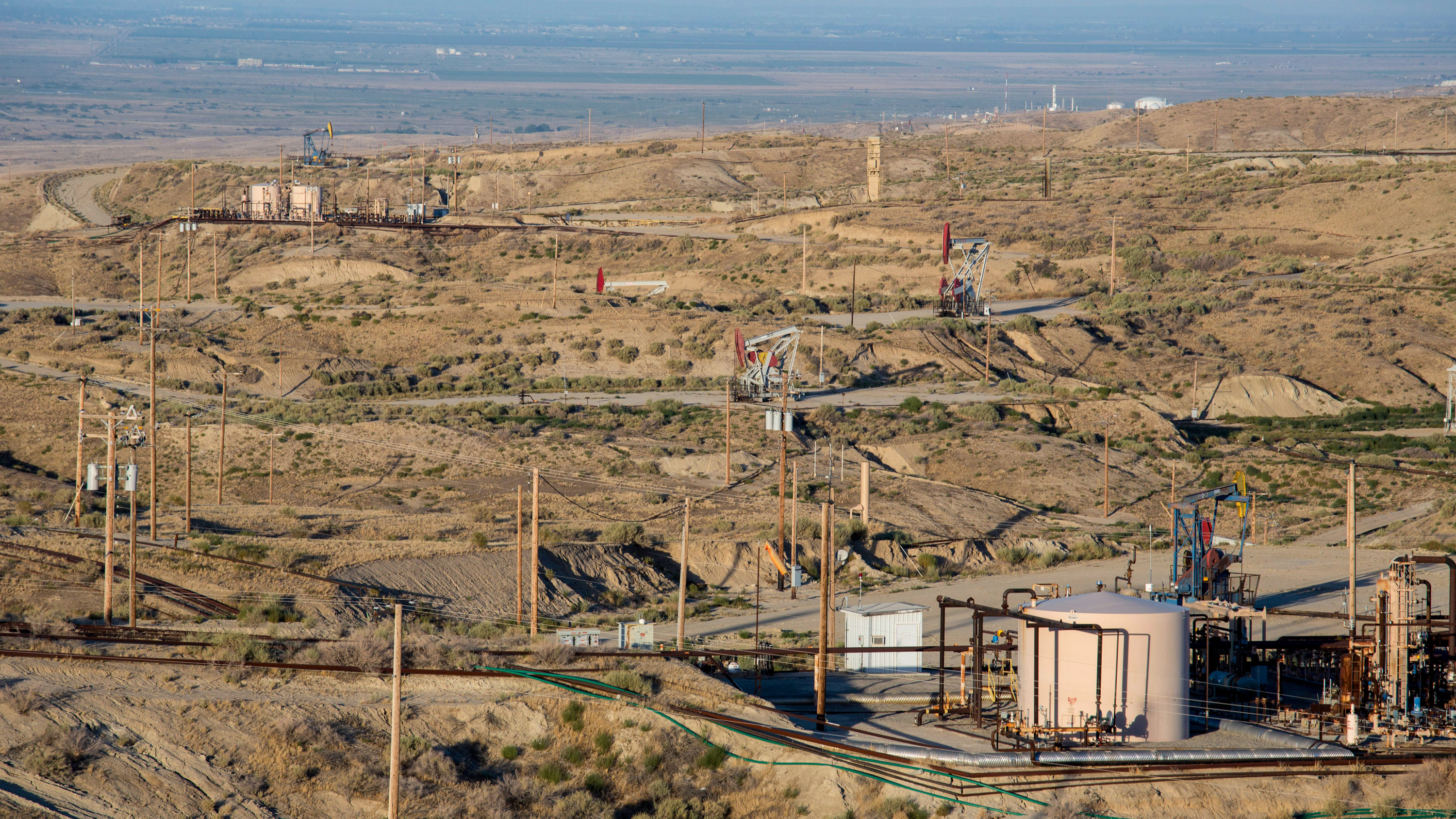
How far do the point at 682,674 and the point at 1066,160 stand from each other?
10708 centimetres

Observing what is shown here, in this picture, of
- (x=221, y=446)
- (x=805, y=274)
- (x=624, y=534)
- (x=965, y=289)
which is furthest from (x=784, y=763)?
(x=805, y=274)

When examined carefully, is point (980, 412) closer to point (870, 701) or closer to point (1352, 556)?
point (1352, 556)

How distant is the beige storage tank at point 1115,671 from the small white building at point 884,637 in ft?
20.8

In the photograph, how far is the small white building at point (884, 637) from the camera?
32.4 m

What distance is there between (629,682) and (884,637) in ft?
26.1

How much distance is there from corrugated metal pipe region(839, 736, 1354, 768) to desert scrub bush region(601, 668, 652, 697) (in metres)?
3.71

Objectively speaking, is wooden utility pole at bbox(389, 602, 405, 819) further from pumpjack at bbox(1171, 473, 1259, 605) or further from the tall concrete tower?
the tall concrete tower

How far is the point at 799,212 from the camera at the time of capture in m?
Result: 102

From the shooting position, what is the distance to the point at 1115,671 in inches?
1018

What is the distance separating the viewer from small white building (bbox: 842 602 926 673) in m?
32.4

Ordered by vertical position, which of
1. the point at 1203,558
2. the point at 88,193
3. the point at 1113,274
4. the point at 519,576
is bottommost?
the point at 519,576

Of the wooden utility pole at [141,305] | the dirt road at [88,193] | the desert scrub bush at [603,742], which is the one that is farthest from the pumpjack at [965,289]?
the dirt road at [88,193]

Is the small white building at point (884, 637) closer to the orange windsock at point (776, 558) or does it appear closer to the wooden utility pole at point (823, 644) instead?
the wooden utility pole at point (823, 644)

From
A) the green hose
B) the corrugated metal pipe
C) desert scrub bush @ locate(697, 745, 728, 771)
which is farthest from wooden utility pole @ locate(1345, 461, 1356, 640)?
desert scrub bush @ locate(697, 745, 728, 771)
